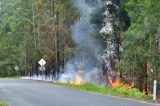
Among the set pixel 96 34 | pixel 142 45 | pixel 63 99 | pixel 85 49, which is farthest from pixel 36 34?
pixel 63 99

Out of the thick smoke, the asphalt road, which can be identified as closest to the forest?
the thick smoke

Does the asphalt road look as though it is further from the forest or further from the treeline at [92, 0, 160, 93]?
the forest

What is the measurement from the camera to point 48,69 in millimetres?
74625

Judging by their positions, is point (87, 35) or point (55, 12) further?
point (55, 12)

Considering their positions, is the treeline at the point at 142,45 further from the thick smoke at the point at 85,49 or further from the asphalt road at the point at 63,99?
the thick smoke at the point at 85,49

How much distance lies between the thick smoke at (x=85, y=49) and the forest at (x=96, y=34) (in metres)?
1.20

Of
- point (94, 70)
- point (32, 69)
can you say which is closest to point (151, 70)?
point (94, 70)

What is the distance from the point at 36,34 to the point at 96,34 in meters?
38.4

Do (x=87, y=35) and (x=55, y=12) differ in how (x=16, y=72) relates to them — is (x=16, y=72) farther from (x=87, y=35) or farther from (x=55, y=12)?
(x=87, y=35)

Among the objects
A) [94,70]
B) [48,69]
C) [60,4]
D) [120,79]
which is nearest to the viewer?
[120,79]

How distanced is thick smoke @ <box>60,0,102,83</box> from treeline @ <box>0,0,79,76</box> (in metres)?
1.60

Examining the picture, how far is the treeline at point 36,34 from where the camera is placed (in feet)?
211

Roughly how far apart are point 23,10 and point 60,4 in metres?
33.1

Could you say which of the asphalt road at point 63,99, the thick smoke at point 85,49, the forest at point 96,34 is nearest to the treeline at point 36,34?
the forest at point 96,34
